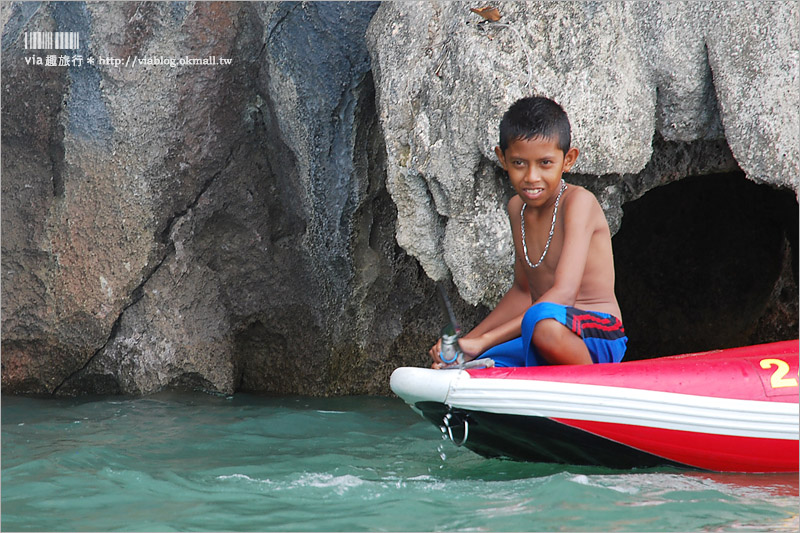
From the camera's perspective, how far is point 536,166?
3.40 metres

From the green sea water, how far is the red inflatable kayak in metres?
0.10

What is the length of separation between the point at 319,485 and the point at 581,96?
83.3 inches

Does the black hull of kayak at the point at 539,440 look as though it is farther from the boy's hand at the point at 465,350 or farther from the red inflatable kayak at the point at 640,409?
the boy's hand at the point at 465,350

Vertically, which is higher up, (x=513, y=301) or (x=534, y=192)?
(x=534, y=192)

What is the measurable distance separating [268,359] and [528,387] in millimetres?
2533

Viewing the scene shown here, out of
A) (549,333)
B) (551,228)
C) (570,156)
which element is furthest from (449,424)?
(570,156)

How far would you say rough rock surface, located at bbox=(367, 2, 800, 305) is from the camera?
382 centimetres

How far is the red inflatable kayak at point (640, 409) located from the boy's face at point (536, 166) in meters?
0.75

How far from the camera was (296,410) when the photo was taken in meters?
4.68

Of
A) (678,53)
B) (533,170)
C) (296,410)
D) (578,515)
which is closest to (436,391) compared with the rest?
(578,515)

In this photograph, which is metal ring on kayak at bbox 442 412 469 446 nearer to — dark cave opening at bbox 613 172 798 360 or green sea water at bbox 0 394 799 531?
green sea water at bbox 0 394 799 531

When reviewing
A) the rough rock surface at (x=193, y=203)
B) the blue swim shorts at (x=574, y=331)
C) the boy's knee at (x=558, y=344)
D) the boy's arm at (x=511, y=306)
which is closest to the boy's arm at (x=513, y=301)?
the boy's arm at (x=511, y=306)

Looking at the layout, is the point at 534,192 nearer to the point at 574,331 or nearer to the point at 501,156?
the point at 501,156

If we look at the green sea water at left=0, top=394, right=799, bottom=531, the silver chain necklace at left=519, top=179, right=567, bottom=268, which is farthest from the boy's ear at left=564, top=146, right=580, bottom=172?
the green sea water at left=0, top=394, right=799, bottom=531
